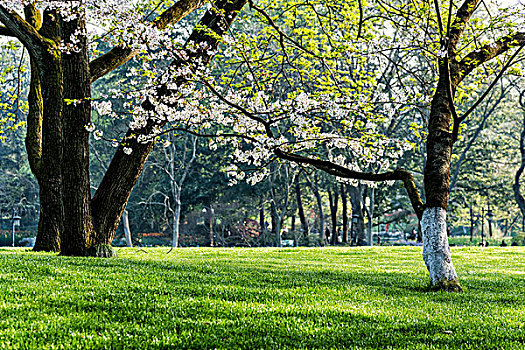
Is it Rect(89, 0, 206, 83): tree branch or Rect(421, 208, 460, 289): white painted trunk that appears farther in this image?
Rect(89, 0, 206, 83): tree branch

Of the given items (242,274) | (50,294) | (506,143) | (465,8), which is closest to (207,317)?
(50,294)

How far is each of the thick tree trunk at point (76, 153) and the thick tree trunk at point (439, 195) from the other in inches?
285

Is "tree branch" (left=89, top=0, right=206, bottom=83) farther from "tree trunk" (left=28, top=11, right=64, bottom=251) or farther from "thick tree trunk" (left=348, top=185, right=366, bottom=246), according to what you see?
"thick tree trunk" (left=348, top=185, right=366, bottom=246)

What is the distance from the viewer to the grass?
4.38 meters

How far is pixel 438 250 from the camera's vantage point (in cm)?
810

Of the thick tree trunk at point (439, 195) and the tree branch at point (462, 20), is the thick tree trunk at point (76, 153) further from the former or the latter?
the tree branch at point (462, 20)

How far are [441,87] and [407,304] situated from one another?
4.56 meters

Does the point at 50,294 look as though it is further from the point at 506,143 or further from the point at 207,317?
the point at 506,143

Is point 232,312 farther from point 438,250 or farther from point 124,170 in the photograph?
point 124,170

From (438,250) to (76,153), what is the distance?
791cm

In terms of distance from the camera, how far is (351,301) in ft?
21.9

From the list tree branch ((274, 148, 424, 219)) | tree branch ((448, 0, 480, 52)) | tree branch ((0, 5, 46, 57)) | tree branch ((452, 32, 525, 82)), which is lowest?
tree branch ((274, 148, 424, 219))

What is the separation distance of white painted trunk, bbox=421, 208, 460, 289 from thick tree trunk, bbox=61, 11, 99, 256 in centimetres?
721

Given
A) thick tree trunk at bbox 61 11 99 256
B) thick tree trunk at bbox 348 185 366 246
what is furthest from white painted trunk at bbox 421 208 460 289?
thick tree trunk at bbox 348 185 366 246
